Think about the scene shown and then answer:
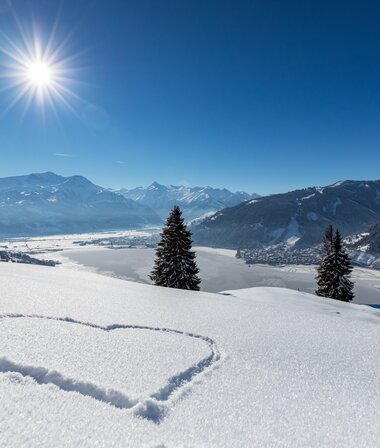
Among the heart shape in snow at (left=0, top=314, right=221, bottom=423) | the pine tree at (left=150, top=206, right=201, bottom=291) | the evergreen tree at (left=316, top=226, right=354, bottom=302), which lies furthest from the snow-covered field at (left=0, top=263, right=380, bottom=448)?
the evergreen tree at (left=316, top=226, right=354, bottom=302)

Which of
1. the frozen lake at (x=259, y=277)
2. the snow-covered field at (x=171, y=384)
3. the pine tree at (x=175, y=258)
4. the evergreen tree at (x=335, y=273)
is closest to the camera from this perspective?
the snow-covered field at (x=171, y=384)

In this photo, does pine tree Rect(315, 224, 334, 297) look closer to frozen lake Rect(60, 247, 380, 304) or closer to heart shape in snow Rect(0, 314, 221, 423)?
A: heart shape in snow Rect(0, 314, 221, 423)

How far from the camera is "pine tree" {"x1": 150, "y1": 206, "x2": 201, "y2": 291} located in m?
32.1

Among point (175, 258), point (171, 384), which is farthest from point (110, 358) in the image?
point (175, 258)

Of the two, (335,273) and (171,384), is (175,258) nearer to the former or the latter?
(335,273)

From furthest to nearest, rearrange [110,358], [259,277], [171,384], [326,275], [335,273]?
[259,277] < [326,275] < [335,273] < [110,358] < [171,384]

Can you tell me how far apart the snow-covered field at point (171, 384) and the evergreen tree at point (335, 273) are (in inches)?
1235

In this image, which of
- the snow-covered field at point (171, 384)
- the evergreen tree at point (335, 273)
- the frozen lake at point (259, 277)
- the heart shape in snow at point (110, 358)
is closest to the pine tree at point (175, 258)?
the evergreen tree at point (335, 273)

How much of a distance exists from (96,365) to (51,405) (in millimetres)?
1044

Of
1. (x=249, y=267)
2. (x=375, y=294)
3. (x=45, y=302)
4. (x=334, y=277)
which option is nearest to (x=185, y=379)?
(x=45, y=302)

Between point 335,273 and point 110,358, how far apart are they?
3703 cm

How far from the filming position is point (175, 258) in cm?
3259

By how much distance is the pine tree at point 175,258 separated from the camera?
32.1 m

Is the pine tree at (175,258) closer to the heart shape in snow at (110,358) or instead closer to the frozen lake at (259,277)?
the heart shape in snow at (110,358)
